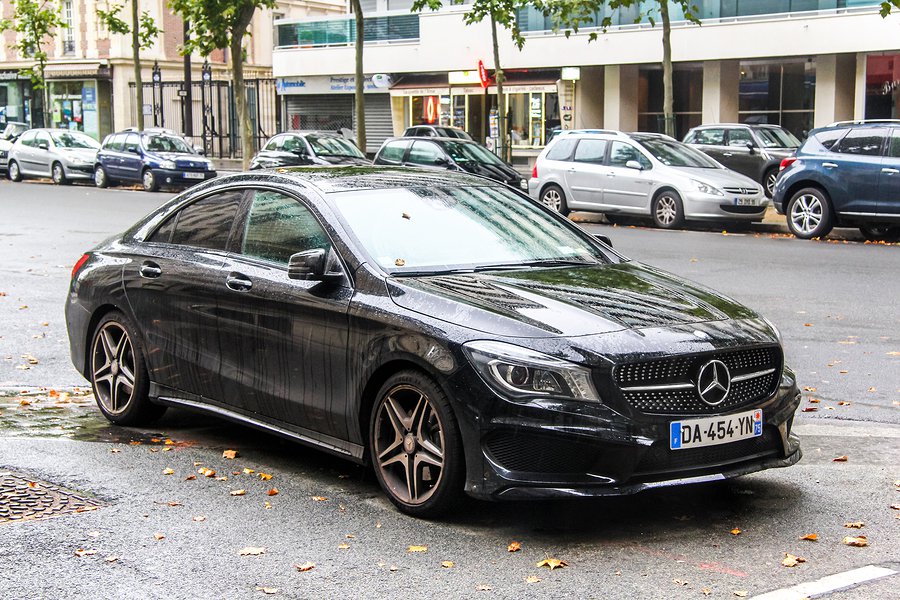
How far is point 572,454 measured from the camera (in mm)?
5105

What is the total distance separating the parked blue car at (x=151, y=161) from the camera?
Answer: 113 feet

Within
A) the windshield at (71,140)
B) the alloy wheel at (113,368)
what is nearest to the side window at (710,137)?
the windshield at (71,140)

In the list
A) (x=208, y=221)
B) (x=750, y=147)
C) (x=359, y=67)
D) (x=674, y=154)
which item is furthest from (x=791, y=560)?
(x=359, y=67)

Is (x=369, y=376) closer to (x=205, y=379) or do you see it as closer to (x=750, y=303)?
(x=205, y=379)

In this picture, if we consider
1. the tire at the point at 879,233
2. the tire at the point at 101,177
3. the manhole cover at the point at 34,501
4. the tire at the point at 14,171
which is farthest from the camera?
the tire at the point at 14,171

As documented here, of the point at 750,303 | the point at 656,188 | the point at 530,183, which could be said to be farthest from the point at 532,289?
the point at 530,183

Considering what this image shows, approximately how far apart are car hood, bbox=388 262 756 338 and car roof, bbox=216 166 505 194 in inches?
Result: 35.9

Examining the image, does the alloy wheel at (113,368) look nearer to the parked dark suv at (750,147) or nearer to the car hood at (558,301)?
the car hood at (558,301)

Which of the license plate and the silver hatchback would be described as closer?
the license plate

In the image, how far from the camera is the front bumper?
5.06m

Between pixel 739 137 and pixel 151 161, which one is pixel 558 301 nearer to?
pixel 739 137

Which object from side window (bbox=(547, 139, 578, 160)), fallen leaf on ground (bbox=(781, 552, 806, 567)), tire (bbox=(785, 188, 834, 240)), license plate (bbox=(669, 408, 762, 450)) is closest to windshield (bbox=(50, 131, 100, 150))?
side window (bbox=(547, 139, 578, 160))

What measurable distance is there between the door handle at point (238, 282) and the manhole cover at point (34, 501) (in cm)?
129

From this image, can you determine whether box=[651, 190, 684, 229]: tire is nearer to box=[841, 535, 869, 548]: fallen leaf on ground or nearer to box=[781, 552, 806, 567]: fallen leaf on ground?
box=[841, 535, 869, 548]: fallen leaf on ground
